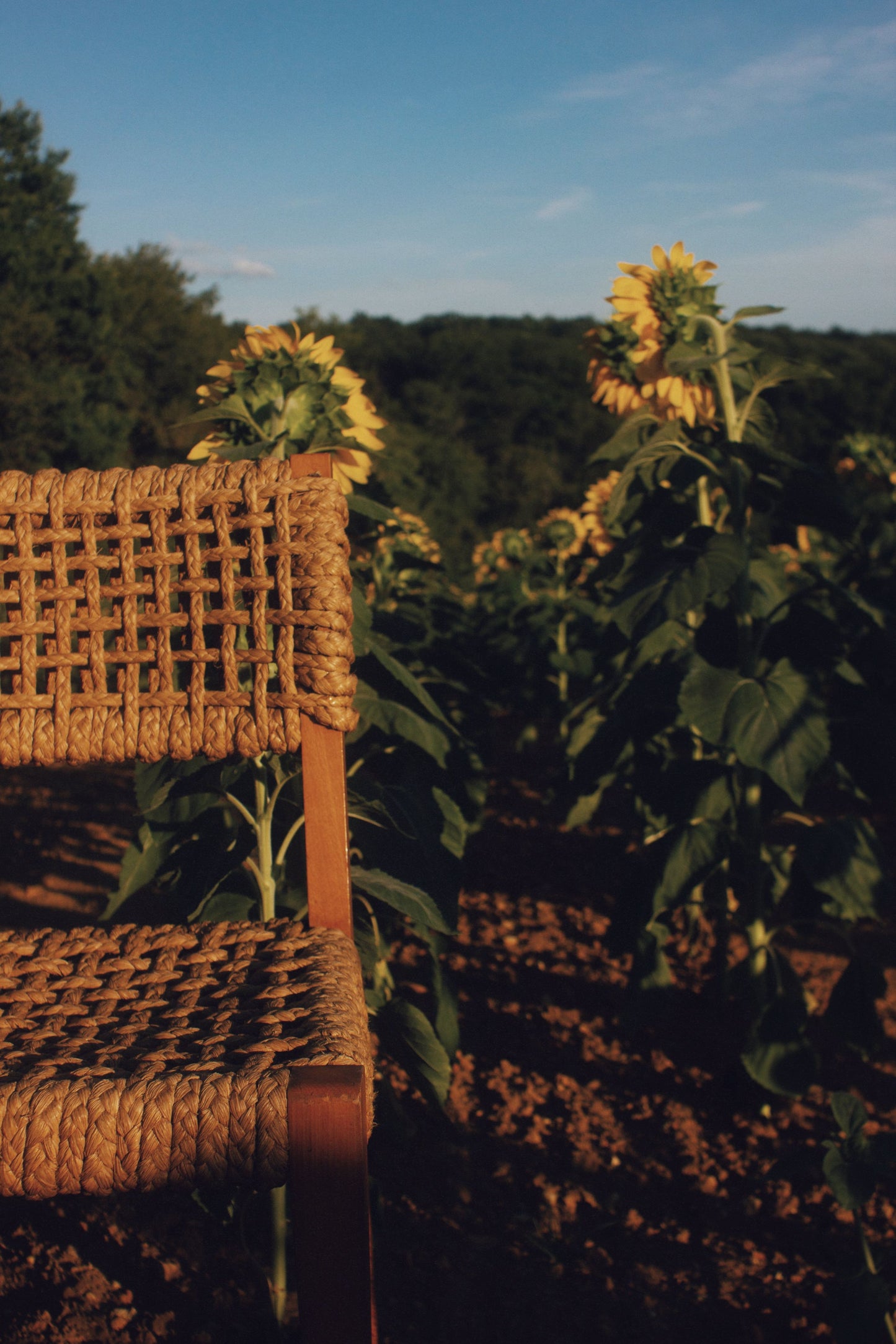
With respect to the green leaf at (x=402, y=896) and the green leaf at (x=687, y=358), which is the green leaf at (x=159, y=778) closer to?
the green leaf at (x=402, y=896)

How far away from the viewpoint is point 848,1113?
133 cm

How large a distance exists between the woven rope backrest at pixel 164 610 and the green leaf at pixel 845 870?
1092mm

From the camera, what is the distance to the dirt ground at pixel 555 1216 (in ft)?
4.90

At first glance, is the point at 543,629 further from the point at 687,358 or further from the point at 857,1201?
the point at 857,1201

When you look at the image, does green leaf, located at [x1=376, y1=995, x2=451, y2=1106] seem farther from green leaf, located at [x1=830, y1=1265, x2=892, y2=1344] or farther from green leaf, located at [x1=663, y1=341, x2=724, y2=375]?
green leaf, located at [x1=663, y1=341, x2=724, y2=375]

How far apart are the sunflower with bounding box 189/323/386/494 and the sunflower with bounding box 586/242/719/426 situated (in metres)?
0.72

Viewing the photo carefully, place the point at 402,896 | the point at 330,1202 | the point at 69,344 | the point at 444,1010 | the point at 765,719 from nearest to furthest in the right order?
the point at 330,1202
the point at 402,896
the point at 765,719
the point at 444,1010
the point at 69,344

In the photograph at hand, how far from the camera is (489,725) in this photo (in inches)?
115

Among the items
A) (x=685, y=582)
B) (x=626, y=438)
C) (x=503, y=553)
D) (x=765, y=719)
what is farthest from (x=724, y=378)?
(x=503, y=553)

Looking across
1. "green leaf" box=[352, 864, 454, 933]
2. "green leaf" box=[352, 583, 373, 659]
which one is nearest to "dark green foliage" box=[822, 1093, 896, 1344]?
"green leaf" box=[352, 864, 454, 933]

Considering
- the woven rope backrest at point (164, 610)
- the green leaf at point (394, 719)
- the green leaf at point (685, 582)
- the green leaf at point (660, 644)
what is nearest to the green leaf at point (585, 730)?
the green leaf at point (660, 644)

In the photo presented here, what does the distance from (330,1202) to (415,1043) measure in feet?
→ 2.59

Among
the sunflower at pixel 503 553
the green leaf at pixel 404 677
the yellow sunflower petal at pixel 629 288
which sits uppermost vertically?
the yellow sunflower petal at pixel 629 288

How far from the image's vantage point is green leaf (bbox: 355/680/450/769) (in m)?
1.64
